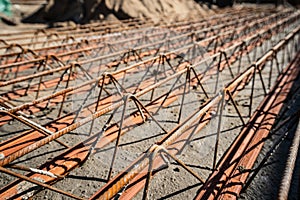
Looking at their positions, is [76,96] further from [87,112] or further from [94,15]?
[94,15]

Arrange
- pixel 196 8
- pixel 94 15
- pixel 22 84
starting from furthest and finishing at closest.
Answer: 1. pixel 196 8
2. pixel 94 15
3. pixel 22 84

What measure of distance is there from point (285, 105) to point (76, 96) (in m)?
6.21

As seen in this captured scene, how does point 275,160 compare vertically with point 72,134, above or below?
below

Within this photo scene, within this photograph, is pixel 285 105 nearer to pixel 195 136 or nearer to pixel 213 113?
pixel 213 113

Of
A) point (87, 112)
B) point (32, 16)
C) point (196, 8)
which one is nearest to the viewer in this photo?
point (87, 112)

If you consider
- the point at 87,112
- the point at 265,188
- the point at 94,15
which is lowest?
the point at 265,188

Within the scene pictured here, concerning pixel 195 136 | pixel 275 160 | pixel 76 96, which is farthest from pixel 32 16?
pixel 275 160

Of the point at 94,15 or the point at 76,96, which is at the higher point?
the point at 94,15

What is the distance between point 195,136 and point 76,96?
3977mm

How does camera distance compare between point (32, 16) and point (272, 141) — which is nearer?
point (272, 141)

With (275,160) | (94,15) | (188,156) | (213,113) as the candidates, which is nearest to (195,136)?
(188,156)

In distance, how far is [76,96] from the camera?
25.3ft

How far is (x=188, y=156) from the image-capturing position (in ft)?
16.9

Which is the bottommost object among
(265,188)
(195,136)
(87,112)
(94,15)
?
(265,188)
